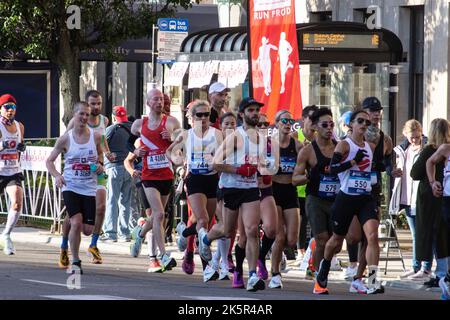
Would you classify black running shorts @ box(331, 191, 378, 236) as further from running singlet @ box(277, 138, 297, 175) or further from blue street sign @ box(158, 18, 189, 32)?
blue street sign @ box(158, 18, 189, 32)

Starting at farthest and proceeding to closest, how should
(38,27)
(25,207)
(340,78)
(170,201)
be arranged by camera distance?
(38,27), (25,207), (340,78), (170,201)

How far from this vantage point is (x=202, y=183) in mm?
16672

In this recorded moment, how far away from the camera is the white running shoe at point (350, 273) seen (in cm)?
1703

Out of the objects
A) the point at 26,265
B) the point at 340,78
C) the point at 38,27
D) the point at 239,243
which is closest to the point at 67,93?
the point at 38,27

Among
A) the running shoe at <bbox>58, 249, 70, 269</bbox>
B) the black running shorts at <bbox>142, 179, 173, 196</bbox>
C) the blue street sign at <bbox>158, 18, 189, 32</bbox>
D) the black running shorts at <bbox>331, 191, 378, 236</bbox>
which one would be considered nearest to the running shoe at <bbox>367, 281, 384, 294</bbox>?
the black running shorts at <bbox>331, 191, 378, 236</bbox>

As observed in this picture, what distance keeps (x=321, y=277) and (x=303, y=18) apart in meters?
18.8

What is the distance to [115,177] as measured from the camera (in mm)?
21672

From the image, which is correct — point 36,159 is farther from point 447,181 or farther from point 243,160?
point 447,181

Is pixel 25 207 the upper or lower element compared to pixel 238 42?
lower

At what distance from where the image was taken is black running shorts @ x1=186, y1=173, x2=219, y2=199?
16656 mm

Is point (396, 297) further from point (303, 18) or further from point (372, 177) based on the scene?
point (303, 18)

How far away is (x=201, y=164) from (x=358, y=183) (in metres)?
2.14

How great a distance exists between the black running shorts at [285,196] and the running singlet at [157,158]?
148 centimetres

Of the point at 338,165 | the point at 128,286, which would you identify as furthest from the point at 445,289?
the point at 128,286
